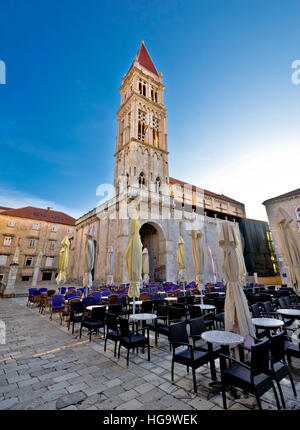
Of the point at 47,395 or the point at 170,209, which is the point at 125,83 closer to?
the point at 170,209

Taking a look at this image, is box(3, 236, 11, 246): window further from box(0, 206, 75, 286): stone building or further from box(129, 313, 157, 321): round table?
box(129, 313, 157, 321): round table

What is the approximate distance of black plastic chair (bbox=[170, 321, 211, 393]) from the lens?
3043 millimetres

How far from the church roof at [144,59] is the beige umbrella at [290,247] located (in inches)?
1342

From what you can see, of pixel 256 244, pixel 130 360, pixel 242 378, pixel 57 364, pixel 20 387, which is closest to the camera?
pixel 242 378

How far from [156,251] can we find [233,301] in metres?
18.1

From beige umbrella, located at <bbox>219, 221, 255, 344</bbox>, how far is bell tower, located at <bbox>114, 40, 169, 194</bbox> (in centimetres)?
1747

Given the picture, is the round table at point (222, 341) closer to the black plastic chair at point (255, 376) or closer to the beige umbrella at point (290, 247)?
the black plastic chair at point (255, 376)

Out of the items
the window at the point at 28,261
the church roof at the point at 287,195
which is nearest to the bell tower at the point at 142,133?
the church roof at the point at 287,195

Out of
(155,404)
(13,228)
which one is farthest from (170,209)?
(13,228)

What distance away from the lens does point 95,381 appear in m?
3.26

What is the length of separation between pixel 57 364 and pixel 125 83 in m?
34.6

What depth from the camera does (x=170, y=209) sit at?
22.2 meters

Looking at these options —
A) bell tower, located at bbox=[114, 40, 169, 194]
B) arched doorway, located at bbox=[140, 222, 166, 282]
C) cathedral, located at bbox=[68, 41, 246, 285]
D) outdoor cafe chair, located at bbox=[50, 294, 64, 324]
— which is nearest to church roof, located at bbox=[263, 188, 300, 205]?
cathedral, located at bbox=[68, 41, 246, 285]

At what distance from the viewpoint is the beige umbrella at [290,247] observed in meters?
5.41
